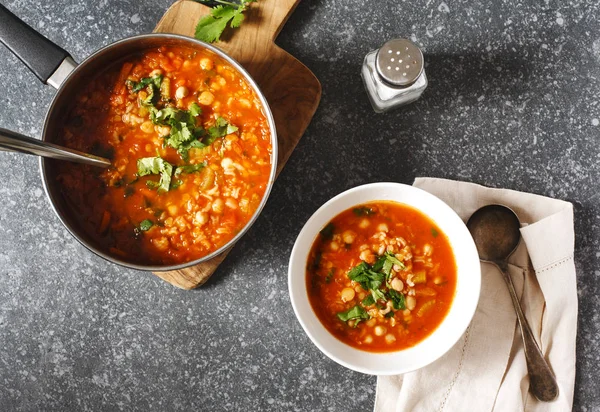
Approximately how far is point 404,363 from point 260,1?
195 cm

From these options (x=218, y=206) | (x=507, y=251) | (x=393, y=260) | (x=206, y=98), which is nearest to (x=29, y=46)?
(x=206, y=98)

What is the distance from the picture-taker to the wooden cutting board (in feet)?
9.57

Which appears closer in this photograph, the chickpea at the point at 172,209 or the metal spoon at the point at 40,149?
the metal spoon at the point at 40,149

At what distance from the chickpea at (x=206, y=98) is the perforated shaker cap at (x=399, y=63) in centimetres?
82

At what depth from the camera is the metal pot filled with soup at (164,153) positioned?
269 cm

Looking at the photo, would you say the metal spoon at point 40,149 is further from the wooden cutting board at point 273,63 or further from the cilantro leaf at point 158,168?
the wooden cutting board at point 273,63

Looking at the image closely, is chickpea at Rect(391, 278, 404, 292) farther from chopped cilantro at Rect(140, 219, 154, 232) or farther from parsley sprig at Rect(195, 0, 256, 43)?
parsley sprig at Rect(195, 0, 256, 43)

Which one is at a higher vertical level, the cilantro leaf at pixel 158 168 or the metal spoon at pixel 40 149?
the metal spoon at pixel 40 149

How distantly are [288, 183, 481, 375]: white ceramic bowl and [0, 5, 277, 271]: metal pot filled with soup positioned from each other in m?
0.35

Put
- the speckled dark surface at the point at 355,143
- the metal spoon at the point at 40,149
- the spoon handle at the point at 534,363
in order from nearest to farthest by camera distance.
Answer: the metal spoon at the point at 40,149 < the spoon handle at the point at 534,363 < the speckled dark surface at the point at 355,143

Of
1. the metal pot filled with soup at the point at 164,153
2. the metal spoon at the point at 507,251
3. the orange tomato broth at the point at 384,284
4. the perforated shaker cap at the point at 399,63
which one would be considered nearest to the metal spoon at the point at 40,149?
the metal pot filled with soup at the point at 164,153

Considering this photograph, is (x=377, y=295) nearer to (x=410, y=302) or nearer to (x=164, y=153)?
(x=410, y=302)

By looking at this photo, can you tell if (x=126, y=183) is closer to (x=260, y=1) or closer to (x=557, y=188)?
(x=260, y=1)

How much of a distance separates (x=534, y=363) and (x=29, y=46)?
9.36ft
